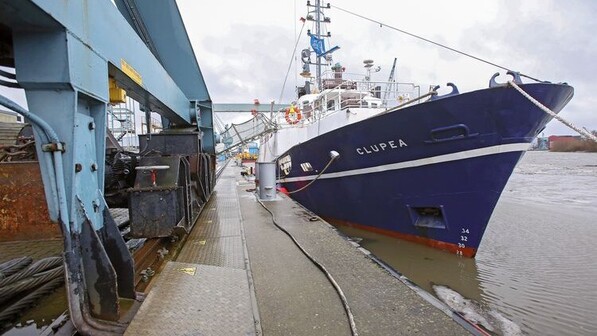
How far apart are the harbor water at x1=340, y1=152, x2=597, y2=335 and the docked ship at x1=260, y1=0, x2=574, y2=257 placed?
0.48 meters

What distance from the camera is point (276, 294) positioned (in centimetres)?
309

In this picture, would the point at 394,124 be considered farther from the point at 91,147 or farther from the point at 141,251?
the point at 91,147

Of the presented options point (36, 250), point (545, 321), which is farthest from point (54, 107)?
point (545, 321)

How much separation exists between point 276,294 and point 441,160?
420cm

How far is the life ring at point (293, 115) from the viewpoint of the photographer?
446 inches

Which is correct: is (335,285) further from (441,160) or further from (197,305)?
(441,160)

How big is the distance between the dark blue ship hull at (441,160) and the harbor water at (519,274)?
0.51 m

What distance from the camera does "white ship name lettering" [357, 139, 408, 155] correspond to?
6414 mm

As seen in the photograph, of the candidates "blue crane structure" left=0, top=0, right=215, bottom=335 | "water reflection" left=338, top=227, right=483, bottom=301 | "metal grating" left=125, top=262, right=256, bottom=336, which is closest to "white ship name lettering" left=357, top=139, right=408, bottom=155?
"water reflection" left=338, top=227, right=483, bottom=301

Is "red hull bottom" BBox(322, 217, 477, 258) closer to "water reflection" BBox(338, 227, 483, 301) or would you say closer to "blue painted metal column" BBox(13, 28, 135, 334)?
"water reflection" BBox(338, 227, 483, 301)

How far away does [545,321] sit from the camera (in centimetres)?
402

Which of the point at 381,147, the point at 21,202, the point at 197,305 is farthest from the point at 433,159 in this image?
the point at 21,202

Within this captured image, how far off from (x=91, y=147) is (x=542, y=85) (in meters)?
5.78

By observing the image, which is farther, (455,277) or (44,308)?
(455,277)
